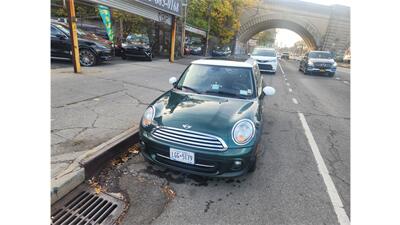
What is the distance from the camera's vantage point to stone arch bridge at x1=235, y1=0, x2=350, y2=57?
121ft

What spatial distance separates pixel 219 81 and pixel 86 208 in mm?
2734

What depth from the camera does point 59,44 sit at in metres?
10.6

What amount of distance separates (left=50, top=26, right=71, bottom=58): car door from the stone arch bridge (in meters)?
32.2

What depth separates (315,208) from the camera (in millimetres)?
2795

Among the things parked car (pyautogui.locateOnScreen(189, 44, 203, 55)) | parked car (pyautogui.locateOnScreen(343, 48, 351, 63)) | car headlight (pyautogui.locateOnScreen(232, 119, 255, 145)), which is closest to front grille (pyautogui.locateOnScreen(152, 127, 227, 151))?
car headlight (pyautogui.locateOnScreen(232, 119, 255, 145))

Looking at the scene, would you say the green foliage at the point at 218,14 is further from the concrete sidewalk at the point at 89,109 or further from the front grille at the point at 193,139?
the front grille at the point at 193,139

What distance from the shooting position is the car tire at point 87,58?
1105cm

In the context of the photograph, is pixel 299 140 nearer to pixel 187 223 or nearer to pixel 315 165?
pixel 315 165

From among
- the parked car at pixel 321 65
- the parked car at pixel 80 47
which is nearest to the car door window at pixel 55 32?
the parked car at pixel 80 47

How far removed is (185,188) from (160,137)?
2.35 ft

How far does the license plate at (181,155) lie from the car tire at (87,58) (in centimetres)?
982
